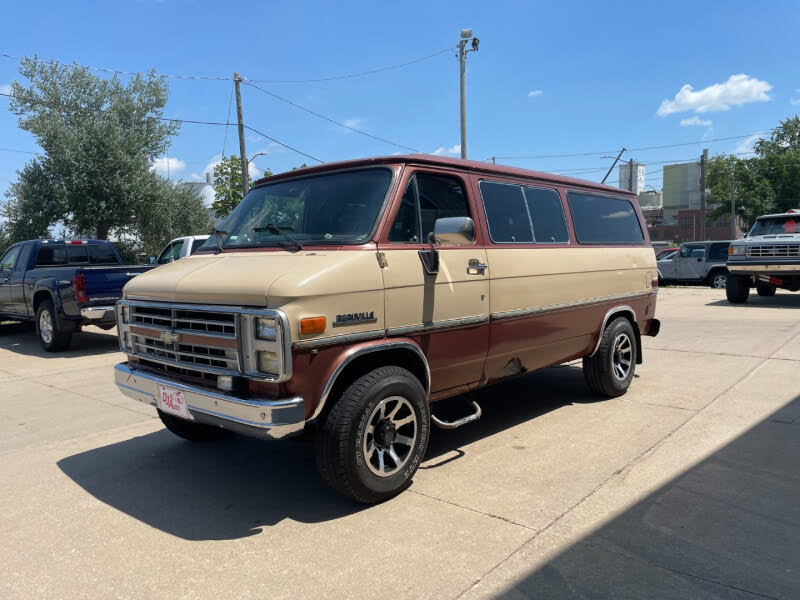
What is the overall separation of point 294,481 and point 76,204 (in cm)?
2424

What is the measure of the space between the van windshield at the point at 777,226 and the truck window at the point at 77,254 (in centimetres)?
1568

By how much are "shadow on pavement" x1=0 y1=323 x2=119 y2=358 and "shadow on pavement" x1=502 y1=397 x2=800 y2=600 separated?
29.9ft

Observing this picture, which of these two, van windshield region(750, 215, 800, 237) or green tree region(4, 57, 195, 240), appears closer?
van windshield region(750, 215, 800, 237)

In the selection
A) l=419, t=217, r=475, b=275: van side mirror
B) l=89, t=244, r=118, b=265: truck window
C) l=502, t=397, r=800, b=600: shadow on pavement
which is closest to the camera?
l=502, t=397, r=800, b=600: shadow on pavement

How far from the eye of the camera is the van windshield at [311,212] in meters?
3.96

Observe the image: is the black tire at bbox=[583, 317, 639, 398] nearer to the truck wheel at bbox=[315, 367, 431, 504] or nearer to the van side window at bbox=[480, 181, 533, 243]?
the van side window at bbox=[480, 181, 533, 243]

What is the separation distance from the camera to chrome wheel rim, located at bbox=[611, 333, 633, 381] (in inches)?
244

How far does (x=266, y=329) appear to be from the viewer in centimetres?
331

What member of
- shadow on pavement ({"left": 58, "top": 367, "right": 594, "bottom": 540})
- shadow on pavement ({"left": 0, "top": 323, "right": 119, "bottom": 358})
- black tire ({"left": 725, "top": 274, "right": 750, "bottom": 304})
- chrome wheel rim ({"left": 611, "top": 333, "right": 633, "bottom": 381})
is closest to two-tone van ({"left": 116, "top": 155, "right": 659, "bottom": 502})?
shadow on pavement ({"left": 58, "top": 367, "right": 594, "bottom": 540})

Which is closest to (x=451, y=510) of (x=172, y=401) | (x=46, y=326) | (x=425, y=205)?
(x=172, y=401)

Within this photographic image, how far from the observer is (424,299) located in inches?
158

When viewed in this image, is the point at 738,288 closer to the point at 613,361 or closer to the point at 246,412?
the point at 613,361

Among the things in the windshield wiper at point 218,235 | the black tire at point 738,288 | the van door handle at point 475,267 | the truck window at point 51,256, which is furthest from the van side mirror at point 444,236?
the black tire at point 738,288

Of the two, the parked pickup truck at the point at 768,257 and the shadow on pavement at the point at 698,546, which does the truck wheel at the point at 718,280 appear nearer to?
the parked pickup truck at the point at 768,257
